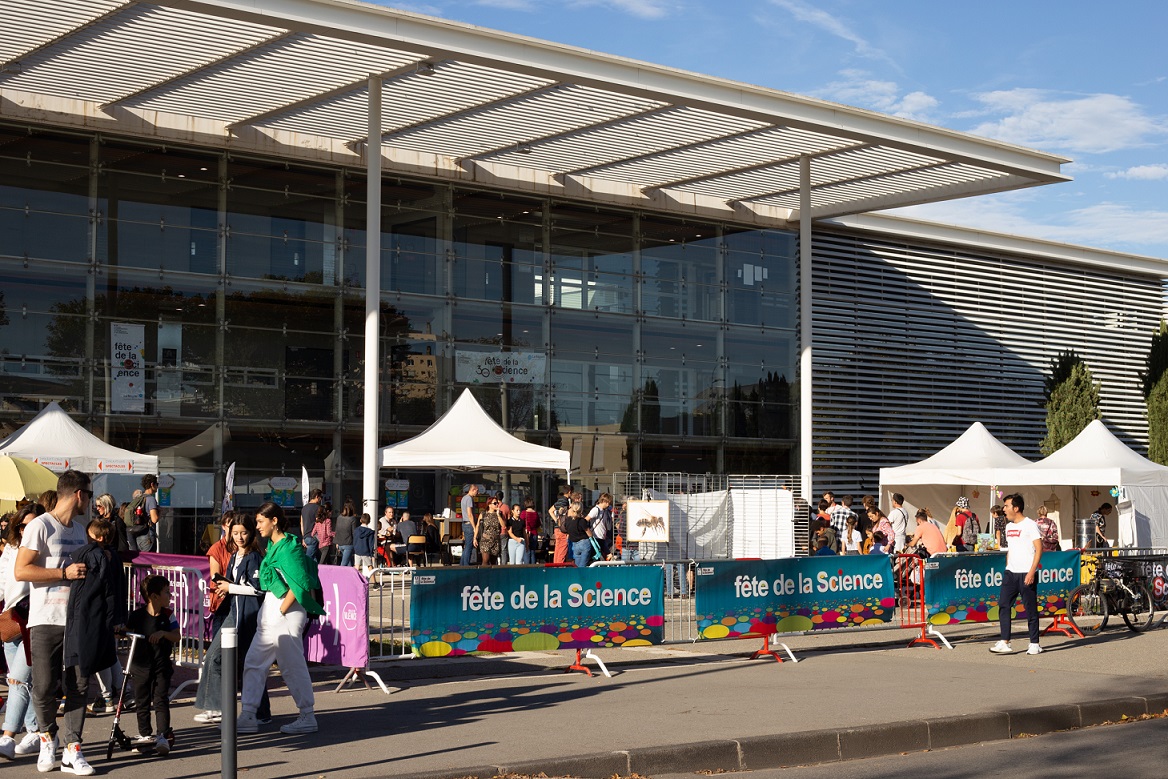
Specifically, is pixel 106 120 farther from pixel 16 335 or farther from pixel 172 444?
pixel 172 444

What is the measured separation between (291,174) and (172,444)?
638 cm

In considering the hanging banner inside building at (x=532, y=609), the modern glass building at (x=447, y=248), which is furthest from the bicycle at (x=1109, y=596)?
the modern glass building at (x=447, y=248)

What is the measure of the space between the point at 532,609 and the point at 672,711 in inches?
98.5

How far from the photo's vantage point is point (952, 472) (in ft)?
92.2

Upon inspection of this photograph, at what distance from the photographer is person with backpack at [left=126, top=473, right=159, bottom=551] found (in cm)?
1759

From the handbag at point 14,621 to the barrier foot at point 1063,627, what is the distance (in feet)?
41.9

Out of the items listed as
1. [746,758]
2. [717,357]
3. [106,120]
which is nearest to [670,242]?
[717,357]

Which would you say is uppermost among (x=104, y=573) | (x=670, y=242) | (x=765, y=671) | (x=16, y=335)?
(x=670, y=242)

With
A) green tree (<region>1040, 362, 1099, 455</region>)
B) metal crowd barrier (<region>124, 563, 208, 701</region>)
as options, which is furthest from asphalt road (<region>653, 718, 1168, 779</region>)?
green tree (<region>1040, 362, 1099, 455</region>)

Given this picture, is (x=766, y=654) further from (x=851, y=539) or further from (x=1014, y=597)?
(x=851, y=539)

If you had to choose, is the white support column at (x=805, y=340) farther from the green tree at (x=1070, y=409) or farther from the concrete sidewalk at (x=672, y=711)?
the concrete sidewalk at (x=672, y=711)

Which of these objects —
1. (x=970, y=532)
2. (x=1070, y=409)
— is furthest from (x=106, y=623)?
(x=1070, y=409)

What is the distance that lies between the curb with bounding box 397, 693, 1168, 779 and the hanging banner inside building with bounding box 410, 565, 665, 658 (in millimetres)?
3980

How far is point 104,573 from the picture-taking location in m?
8.28
